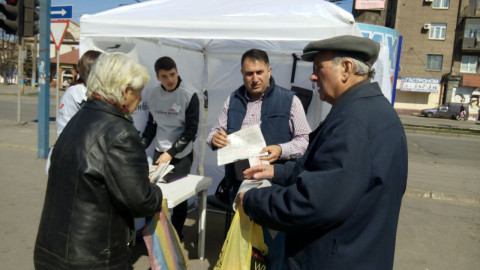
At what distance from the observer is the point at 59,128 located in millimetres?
2787

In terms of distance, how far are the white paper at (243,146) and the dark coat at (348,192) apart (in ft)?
2.94

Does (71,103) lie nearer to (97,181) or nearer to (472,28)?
(97,181)

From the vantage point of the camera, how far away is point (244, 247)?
2.02m

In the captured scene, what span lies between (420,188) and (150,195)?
606 cm

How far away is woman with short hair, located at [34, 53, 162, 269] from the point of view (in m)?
1.61

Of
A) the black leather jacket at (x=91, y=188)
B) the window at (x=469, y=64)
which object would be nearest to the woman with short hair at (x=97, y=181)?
the black leather jacket at (x=91, y=188)

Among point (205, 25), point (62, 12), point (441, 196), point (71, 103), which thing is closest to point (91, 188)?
point (71, 103)

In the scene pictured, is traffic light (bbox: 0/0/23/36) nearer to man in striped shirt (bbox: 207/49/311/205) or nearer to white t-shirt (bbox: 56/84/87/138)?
white t-shirt (bbox: 56/84/87/138)

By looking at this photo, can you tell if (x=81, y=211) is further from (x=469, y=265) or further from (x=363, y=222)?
(x=469, y=265)

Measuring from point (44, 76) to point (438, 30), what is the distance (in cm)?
3660

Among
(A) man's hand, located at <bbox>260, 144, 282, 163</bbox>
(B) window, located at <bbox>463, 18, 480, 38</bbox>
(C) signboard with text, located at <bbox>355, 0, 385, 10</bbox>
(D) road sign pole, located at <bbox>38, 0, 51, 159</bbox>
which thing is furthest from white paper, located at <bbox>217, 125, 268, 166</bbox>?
(B) window, located at <bbox>463, 18, 480, 38</bbox>

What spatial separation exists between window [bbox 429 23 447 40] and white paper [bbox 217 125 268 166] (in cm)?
3756

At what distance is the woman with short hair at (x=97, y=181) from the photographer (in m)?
1.61

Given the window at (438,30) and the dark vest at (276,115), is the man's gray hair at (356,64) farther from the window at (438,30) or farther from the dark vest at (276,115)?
the window at (438,30)
